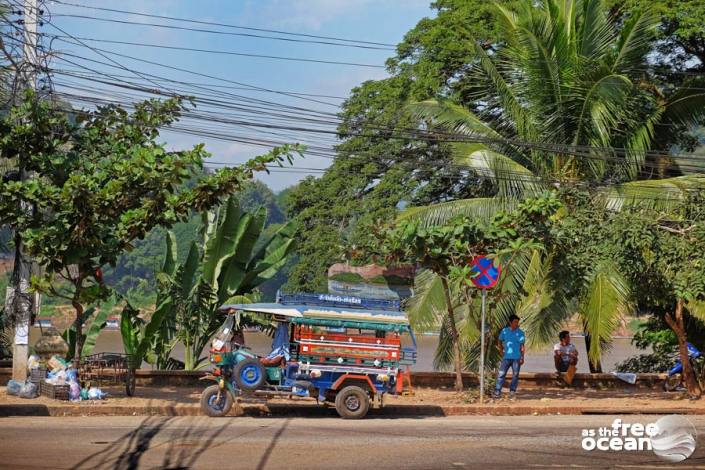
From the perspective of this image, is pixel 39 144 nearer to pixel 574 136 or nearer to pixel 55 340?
pixel 55 340

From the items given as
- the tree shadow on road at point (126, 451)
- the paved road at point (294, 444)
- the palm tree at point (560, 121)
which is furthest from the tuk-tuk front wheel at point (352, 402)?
the palm tree at point (560, 121)

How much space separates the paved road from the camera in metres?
11.1

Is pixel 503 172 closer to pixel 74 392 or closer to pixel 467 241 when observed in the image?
pixel 467 241

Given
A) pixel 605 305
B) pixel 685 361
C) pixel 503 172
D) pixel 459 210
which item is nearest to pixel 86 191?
pixel 459 210

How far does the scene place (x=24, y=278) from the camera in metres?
16.9

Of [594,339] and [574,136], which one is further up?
[574,136]

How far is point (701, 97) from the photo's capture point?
2305cm

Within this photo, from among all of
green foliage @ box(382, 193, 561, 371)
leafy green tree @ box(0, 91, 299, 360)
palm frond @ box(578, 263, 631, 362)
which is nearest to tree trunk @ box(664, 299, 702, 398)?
palm frond @ box(578, 263, 631, 362)

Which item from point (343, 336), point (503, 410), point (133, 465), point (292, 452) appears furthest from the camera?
point (503, 410)

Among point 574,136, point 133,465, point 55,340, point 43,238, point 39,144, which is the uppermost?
point 574,136

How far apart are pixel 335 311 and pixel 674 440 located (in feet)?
18.3

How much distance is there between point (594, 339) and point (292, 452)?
10006 millimetres

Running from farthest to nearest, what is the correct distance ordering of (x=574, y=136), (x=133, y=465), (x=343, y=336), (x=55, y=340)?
(x=574, y=136) < (x=55, y=340) < (x=343, y=336) < (x=133, y=465)

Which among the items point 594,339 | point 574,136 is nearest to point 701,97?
point 574,136
